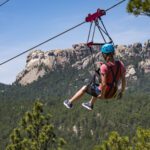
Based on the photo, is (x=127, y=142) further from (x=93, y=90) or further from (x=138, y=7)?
(x=93, y=90)

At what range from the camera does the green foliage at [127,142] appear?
138 ft

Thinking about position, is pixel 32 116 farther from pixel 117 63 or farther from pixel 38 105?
pixel 117 63

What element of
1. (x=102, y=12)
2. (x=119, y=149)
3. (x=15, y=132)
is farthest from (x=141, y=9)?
(x=119, y=149)

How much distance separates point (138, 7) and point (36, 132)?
25042mm

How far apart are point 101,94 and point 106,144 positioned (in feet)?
121

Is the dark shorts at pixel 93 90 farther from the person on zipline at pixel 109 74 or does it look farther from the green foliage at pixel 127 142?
the green foliage at pixel 127 142

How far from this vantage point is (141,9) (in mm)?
17688

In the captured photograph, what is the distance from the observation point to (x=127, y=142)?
45.2 metres

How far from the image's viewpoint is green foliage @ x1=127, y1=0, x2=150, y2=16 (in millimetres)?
17366

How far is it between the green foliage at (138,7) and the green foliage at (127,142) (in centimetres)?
2422

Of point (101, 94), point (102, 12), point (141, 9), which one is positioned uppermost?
point (141, 9)

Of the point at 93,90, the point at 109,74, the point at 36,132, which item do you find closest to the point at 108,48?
the point at 109,74

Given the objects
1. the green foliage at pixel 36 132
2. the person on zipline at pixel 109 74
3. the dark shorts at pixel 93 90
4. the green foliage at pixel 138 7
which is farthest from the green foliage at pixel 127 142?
the person on zipline at pixel 109 74

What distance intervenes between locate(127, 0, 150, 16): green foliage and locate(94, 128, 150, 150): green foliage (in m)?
24.2
